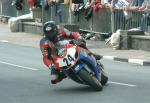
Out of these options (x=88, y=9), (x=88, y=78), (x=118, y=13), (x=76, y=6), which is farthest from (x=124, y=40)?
(x=88, y=78)

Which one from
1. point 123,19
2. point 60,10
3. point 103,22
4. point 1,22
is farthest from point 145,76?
point 1,22

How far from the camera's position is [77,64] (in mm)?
13266

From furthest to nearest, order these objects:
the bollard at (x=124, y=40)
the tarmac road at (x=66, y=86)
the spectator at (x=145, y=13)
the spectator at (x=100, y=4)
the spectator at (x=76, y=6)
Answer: the spectator at (x=76, y=6)
the spectator at (x=100, y=4)
the bollard at (x=124, y=40)
the spectator at (x=145, y=13)
the tarmac road at (x=66, y=86)

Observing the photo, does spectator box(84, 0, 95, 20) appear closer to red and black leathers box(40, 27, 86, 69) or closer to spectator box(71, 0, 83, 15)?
spectator box(71, 0, 83, 15)

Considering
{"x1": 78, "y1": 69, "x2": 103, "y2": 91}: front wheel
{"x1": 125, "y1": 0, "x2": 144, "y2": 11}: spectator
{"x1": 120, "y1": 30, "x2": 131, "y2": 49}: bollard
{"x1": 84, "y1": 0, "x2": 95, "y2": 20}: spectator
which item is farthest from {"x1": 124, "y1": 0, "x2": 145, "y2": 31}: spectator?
{"x1": 78, "y1": 69, "x2": 103, "y2": 91}: front wheel

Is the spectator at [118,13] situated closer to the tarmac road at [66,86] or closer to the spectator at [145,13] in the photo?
the spectator at [145,13]

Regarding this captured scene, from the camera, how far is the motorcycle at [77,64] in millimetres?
13211

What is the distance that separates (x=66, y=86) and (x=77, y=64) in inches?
57.2

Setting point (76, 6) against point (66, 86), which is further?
point (76, 6)

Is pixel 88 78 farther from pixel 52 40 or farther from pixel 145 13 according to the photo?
pixel 145 13

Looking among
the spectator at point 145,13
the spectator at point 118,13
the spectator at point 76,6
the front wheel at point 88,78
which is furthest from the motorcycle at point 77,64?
the spectator at point 76,6

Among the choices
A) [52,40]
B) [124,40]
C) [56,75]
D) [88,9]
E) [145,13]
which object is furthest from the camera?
[88,9]

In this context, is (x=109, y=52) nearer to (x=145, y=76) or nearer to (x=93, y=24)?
(x=93, y=24)

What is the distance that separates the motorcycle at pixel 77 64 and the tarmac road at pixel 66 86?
10.5 inches
